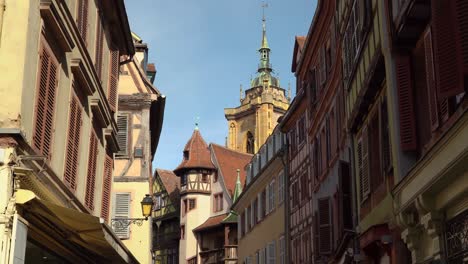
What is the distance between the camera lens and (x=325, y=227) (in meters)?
22.0

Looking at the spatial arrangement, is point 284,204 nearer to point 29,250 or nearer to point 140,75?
point 140,75

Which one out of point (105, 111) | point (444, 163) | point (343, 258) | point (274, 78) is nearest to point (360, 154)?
point (343, 258)

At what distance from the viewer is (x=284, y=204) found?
31984mm

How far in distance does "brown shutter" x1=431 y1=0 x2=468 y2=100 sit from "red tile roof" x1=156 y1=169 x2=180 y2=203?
55224 mm

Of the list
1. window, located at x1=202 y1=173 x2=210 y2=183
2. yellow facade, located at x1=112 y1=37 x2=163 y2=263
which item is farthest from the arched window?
yellow facade, located at x1=112 y1=37 x2=163 y2=263

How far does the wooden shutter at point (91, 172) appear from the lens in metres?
14.8

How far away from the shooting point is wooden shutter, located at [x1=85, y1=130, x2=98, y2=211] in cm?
1478

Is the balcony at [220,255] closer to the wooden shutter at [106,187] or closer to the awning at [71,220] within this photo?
the wooden shutter at [106,187]

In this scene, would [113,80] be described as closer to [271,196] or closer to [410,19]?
[410,19]

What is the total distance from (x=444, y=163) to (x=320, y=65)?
55.3 feet

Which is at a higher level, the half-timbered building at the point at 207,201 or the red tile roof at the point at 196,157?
the red tile roof at the point at 196,157

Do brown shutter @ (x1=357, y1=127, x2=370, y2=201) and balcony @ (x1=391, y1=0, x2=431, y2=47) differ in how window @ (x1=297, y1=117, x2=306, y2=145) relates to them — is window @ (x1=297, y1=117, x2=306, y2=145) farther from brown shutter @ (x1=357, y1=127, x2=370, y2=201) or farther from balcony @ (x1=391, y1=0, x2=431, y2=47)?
balcony @ (x1=391, y1=0, x2=431, y2=47)

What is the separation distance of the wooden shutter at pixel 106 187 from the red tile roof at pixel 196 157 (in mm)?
42268

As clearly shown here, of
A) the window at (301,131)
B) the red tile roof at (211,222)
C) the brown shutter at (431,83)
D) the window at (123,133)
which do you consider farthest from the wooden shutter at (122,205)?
the red tile roof at (211,222)
